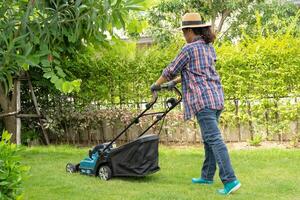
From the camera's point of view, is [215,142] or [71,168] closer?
[215,142]

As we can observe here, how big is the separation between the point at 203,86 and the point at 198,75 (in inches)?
4.4

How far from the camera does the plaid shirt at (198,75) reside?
4.58 m

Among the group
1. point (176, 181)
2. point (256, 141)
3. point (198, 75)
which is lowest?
point (176, 181)

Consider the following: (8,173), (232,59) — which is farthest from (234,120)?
(8,173)

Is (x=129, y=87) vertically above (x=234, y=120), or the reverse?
(x=129, y=87)

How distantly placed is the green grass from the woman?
350 millimetres

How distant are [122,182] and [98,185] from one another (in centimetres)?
28

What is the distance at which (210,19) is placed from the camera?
16.1m

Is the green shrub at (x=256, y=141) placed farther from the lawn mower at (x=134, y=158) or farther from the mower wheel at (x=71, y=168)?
the mower wheel at (x=71, y=168)

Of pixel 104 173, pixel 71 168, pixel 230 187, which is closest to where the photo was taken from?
pixel 230 187

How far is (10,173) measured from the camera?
2.75 m

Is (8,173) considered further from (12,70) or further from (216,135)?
(216,135)

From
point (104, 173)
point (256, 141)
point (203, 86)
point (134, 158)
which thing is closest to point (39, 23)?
point (203, 86)

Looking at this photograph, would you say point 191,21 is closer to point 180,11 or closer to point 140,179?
point 140,179
